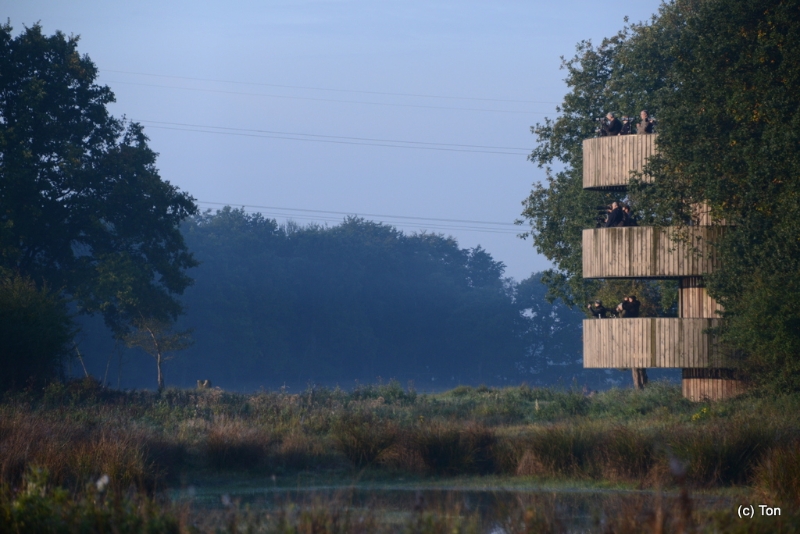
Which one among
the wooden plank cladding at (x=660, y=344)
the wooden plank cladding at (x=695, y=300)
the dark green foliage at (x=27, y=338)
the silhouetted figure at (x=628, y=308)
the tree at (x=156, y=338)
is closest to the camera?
the wooden plank cladding at (x=660, y=344)

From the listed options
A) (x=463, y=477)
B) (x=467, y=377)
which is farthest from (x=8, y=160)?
(x=467, y=377)

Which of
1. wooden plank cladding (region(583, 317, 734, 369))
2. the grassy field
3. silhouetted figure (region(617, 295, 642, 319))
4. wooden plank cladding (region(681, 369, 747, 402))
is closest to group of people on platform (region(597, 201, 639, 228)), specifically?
silhouetted figure (region(617, 295, 642, 319))

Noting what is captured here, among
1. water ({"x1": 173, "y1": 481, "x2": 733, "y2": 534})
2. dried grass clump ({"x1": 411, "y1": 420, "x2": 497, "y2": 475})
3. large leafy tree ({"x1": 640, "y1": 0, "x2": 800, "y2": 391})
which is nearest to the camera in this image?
water ({"x1": 173, "y1": 481, "x2": 733, "y2": 534})

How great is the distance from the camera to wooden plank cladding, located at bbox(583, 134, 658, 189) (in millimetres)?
29625

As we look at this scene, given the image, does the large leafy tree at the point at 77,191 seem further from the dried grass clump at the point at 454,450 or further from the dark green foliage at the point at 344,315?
the dark green foliage at the point at 344,315

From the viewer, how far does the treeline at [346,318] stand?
83.4m

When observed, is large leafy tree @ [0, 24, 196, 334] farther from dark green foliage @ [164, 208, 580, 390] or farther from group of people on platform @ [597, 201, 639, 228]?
dark green foliage @ [164, 208, 580, 390]

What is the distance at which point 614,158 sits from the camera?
29.9 metres

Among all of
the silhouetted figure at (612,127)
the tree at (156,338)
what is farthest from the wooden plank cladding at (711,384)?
the tree at (156,338)

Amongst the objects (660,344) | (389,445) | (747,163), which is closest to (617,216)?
(660,344)

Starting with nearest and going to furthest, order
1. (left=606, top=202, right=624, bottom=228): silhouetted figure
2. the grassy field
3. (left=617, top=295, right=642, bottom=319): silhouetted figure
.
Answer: the grassy field < (left=606, top=202, right=624, bottom=228): silhouetted figure < (left=617, top=295, right=642, bottom=319): silhouetted figure

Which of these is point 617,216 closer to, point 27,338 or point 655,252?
point 655,252

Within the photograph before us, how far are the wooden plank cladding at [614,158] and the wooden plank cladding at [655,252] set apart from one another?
2405 mm

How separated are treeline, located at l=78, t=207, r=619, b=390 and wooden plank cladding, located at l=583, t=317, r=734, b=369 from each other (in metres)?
56.3
